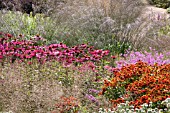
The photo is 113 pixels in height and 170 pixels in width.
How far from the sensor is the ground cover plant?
5.66 metres

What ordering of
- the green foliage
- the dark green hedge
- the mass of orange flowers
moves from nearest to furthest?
the mass of orange flowers
the green foliage
the dark green hedge

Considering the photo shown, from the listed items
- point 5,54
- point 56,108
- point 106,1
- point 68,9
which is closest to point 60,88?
point 56,108

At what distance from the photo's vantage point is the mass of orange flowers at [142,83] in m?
5.44

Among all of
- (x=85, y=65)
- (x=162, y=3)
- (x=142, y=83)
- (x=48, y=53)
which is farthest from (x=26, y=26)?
(x=162, y=3)

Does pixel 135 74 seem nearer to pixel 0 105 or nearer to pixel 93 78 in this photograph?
pixel 93 78

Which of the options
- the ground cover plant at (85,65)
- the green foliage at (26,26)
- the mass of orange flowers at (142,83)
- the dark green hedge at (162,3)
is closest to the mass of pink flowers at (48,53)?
the ground cover plant at (85,65)

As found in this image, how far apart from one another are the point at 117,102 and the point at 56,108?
835 mm

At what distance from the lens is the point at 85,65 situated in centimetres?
699

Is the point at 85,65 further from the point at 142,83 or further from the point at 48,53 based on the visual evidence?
the point at 142,83

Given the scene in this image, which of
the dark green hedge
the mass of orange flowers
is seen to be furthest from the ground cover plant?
the dark green hedge

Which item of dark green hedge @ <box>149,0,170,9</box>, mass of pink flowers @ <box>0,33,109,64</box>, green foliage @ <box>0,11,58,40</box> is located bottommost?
dark green hedge @ <box>149,0,170,9</box>

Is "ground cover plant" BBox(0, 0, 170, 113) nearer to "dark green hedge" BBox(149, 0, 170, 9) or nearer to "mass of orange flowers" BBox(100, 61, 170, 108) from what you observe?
"mass of orange flowers" BBox(100, 61, 170, 108)

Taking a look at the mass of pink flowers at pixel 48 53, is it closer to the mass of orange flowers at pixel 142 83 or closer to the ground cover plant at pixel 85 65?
the ground cover plant at pixel 85 65

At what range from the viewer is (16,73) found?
6.56 metres
